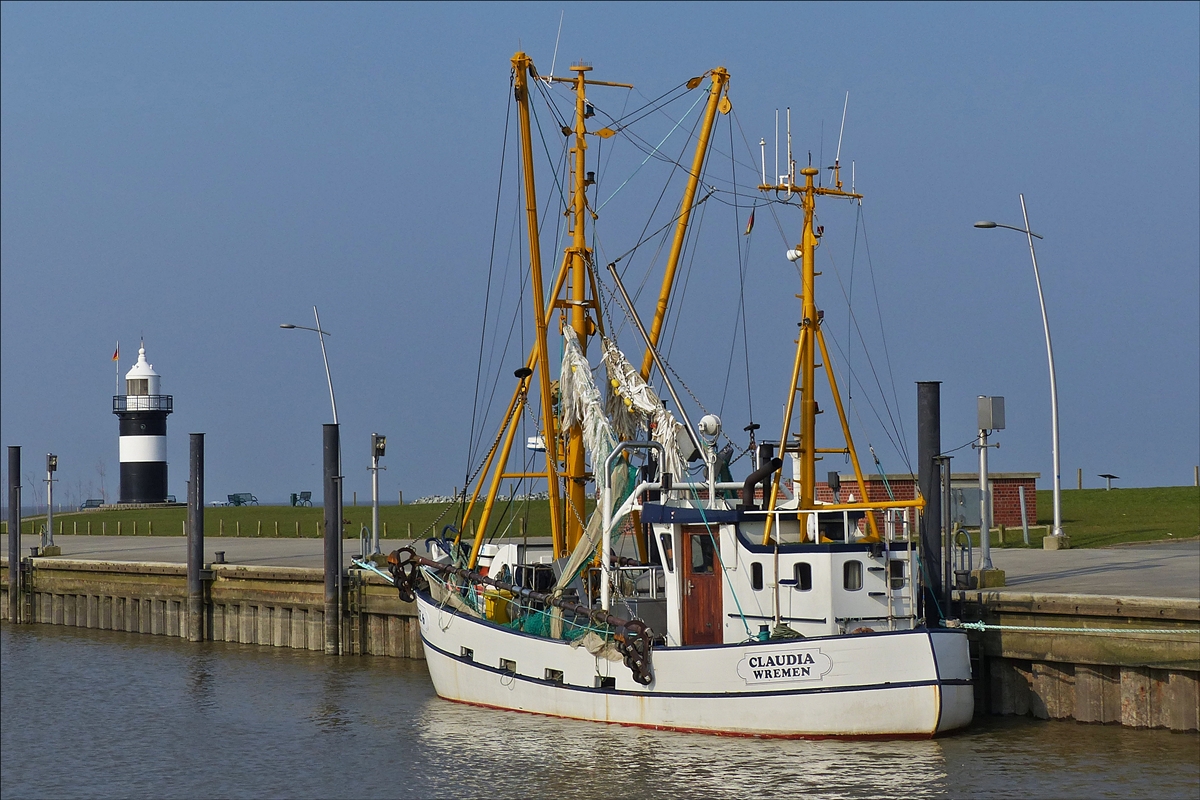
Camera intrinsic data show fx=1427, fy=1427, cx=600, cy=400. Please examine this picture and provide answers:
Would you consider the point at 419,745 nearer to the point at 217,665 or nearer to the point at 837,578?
the point at 837,578

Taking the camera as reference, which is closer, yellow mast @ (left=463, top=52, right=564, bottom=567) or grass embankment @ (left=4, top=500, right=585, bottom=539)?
yellow mast @ (left=463, top=52, right=564, bottom=567)

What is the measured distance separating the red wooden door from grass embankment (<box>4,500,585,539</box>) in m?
25.8

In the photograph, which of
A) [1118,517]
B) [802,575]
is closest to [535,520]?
[1118,517]

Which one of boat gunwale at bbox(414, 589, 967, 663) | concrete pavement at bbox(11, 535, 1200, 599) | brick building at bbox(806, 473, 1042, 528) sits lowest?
boat gunwale at bbox(414, 589, 967, 663)

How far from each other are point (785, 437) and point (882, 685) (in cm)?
418

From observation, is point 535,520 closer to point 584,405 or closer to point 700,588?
point 584,405

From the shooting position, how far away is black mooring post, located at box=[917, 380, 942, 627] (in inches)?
955

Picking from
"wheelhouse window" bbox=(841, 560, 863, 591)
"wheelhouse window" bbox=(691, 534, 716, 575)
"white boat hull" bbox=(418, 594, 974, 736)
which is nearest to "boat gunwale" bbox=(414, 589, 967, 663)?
"white boat hull" bbox=(418, 594, 974, 736)

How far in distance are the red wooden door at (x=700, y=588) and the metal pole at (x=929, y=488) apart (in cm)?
348

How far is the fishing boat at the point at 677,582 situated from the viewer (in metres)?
21.4

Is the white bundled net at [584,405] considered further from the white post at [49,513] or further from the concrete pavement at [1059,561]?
the white post at [49,513]

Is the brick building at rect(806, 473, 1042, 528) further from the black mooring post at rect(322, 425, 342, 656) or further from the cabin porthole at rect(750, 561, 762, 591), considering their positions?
the cabin porthole at rect(750, 561, 762, 591)

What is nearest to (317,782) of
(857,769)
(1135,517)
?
(857,769)

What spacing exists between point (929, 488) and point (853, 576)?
10.9 feet
